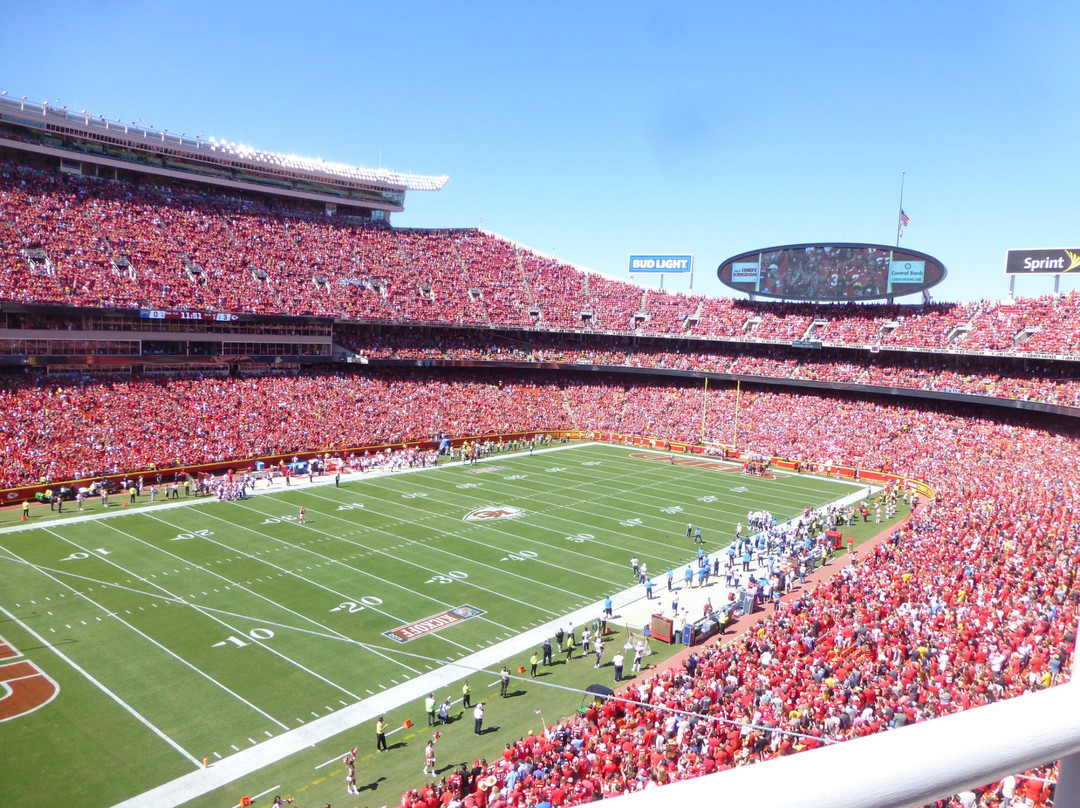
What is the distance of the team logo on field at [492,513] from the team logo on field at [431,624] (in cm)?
982

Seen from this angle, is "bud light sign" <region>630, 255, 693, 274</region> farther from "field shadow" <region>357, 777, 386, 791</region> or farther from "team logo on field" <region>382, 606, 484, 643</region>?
"field shadow" <region>357, 777, 386, 791</region>

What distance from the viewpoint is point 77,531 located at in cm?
2786

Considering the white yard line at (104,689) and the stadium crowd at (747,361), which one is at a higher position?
the stadium crowd at (747,361)

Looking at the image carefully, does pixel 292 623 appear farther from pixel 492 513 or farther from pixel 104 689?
pixel 492 513

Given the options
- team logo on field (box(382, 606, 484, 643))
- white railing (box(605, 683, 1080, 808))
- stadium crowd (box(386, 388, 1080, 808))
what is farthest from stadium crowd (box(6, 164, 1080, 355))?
white railing (box(605, 683, 1080, 808))

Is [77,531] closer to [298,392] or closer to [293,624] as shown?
[293,624]

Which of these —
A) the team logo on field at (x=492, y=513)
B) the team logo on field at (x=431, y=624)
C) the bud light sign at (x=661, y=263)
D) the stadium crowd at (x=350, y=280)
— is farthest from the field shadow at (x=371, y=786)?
the bud light sign at (x=661, y=263)

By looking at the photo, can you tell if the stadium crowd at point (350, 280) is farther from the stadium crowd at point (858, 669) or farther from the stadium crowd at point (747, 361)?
the stadium crowd at point (858, 669)

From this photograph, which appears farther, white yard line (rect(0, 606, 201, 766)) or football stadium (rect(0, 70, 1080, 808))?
white yard line (rect(0, 606, 201, 766))

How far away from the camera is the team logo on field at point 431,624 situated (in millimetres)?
19909

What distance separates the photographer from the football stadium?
13398mm

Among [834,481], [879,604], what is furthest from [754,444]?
[879,604]

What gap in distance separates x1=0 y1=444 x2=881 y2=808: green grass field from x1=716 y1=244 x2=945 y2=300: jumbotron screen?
24.7 meters

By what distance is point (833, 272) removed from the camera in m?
54.9
